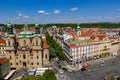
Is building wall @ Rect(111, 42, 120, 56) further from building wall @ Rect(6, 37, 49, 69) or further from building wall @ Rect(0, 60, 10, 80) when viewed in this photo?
building wall @ Rect(0, 60, 10, 80)

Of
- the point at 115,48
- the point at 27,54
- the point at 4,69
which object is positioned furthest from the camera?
the point at 115,48

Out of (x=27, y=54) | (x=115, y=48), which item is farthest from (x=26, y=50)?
(x=115, y=48)

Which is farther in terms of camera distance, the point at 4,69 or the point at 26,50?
the point at 26,50

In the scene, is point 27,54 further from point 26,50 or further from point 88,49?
point 88,49

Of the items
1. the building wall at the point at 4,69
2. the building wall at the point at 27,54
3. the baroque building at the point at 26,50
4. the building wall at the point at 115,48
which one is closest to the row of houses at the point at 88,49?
the building wall at the point at 115,48

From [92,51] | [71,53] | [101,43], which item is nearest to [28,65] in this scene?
[71,53]

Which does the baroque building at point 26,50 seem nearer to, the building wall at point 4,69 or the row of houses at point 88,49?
the building wall at point 4,69

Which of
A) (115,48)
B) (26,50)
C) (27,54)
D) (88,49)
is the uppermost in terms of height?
(26,50)

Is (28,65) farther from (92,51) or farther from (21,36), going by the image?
(92,51)

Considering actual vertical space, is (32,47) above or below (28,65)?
above
